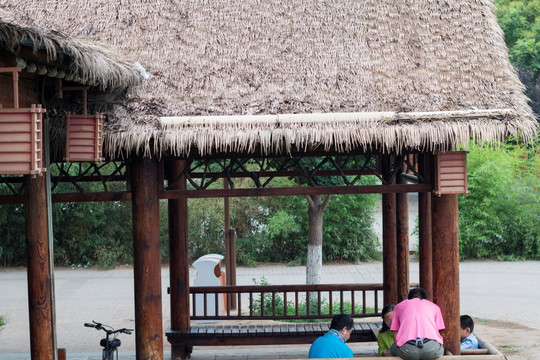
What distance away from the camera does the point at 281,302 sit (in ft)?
39.6

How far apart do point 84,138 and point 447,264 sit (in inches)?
137

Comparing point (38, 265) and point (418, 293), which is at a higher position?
point (38, 265)

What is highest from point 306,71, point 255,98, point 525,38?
point 525,38

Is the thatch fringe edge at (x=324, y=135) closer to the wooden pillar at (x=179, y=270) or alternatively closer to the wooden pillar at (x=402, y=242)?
the wooden pillar at (x=179, y=270)

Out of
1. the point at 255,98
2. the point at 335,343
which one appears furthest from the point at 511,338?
the point at 255,98

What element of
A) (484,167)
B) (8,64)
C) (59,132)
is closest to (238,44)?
(59,132)

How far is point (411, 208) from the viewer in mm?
24516

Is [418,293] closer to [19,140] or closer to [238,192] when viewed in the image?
[238,192]

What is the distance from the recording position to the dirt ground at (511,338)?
31.9 ft

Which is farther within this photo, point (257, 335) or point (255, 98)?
point (257, 335)

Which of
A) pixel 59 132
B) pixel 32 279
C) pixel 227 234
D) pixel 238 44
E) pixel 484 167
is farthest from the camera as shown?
pixel 484 167

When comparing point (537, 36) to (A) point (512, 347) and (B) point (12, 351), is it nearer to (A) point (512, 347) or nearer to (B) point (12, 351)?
(A) point (512, 347)

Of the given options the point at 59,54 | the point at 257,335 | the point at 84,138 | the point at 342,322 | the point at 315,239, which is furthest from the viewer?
the point at 315,239

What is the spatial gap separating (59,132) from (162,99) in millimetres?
1017
